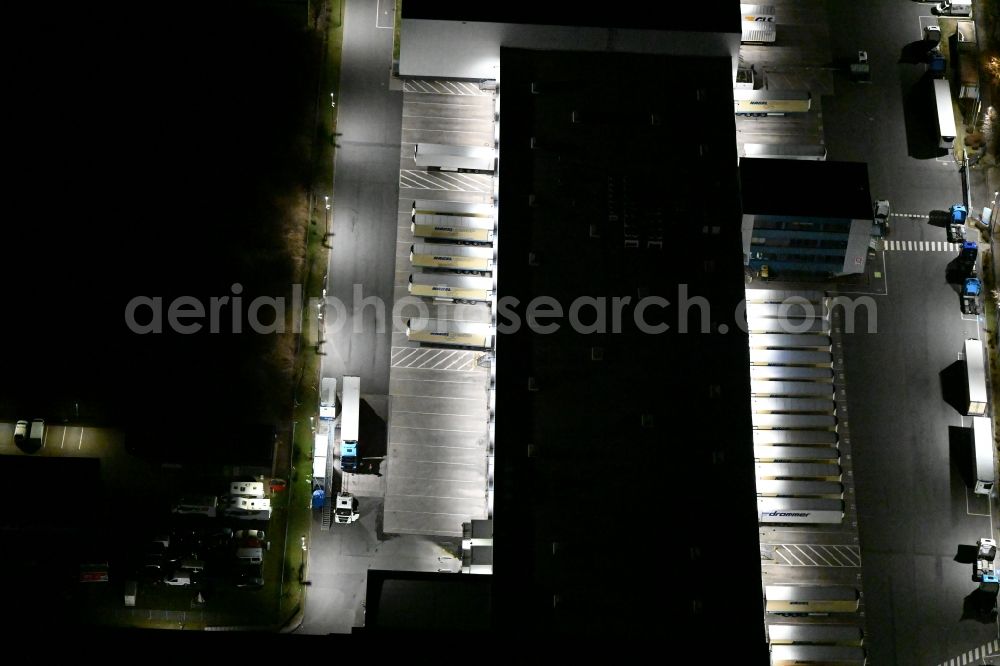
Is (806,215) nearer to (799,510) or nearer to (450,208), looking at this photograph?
(799,510)

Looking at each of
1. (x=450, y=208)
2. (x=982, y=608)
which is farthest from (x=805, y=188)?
(x=982, y=608)

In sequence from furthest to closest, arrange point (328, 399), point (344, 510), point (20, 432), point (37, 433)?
1. point (328, 399)
2. point (37, 433)
3. point (20, 432)
4. point (344, 510)

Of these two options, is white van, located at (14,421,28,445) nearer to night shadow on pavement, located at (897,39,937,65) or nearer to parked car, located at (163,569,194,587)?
parked car, located at (163,569,194,587)

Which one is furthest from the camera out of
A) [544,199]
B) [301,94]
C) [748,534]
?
[301,94]

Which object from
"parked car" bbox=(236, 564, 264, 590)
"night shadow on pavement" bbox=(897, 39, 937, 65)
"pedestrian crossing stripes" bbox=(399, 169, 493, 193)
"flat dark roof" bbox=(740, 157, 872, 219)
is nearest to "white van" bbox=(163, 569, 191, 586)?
"parked car" bbox=(236, 564, 264, 590)

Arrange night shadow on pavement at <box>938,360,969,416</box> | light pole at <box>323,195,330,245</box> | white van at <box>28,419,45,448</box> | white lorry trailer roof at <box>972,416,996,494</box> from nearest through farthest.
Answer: white van at <box>28,419,45,448</box>
white lorry trailer roof at <box>972,416,996,494</box>
night shadow on pavement at <box>938,360,969,416</box>
light pole at <box>323,195,330,245</box>

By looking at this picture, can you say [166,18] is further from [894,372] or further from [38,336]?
[894,372]

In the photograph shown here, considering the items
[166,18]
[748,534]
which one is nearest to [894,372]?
[748,534]
